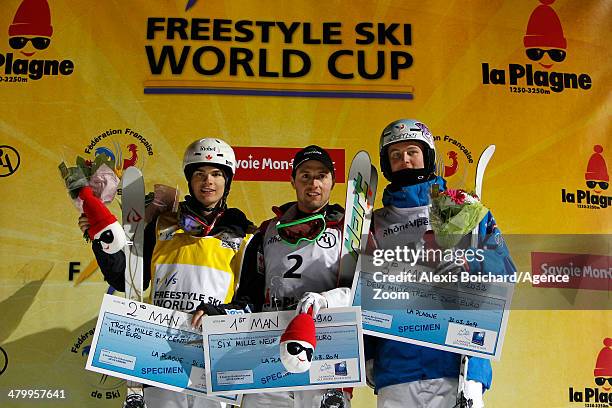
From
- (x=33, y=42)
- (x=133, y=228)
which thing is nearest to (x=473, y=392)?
(x=133, y=228)

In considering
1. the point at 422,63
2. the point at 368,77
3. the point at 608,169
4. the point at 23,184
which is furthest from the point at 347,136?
the point at 23,184

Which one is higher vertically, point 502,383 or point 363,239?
point 363,239

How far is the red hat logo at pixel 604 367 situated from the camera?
12.6ft

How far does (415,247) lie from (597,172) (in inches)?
69.6

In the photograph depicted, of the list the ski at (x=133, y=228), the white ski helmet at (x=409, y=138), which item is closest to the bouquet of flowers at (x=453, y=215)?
the white ski helmet at (x=409, y=138)

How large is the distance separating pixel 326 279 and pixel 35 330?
6.27 ft

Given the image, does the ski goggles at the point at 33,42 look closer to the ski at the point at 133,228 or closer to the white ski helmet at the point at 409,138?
the ski at the point at 133,228

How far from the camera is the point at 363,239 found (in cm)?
300

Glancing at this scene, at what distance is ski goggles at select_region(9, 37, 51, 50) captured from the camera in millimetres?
4090

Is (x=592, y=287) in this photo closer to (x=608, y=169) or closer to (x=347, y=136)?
(x=608, y=169)

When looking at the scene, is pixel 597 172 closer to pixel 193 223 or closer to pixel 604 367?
pixel 604 367

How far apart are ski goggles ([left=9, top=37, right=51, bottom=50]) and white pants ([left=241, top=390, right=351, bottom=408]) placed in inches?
101

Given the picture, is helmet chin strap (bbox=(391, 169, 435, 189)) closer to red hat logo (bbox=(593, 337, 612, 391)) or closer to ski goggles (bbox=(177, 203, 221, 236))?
ski goggles (bbox=(177, 203, 221, 236))

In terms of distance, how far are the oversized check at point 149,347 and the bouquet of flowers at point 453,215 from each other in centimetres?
114
